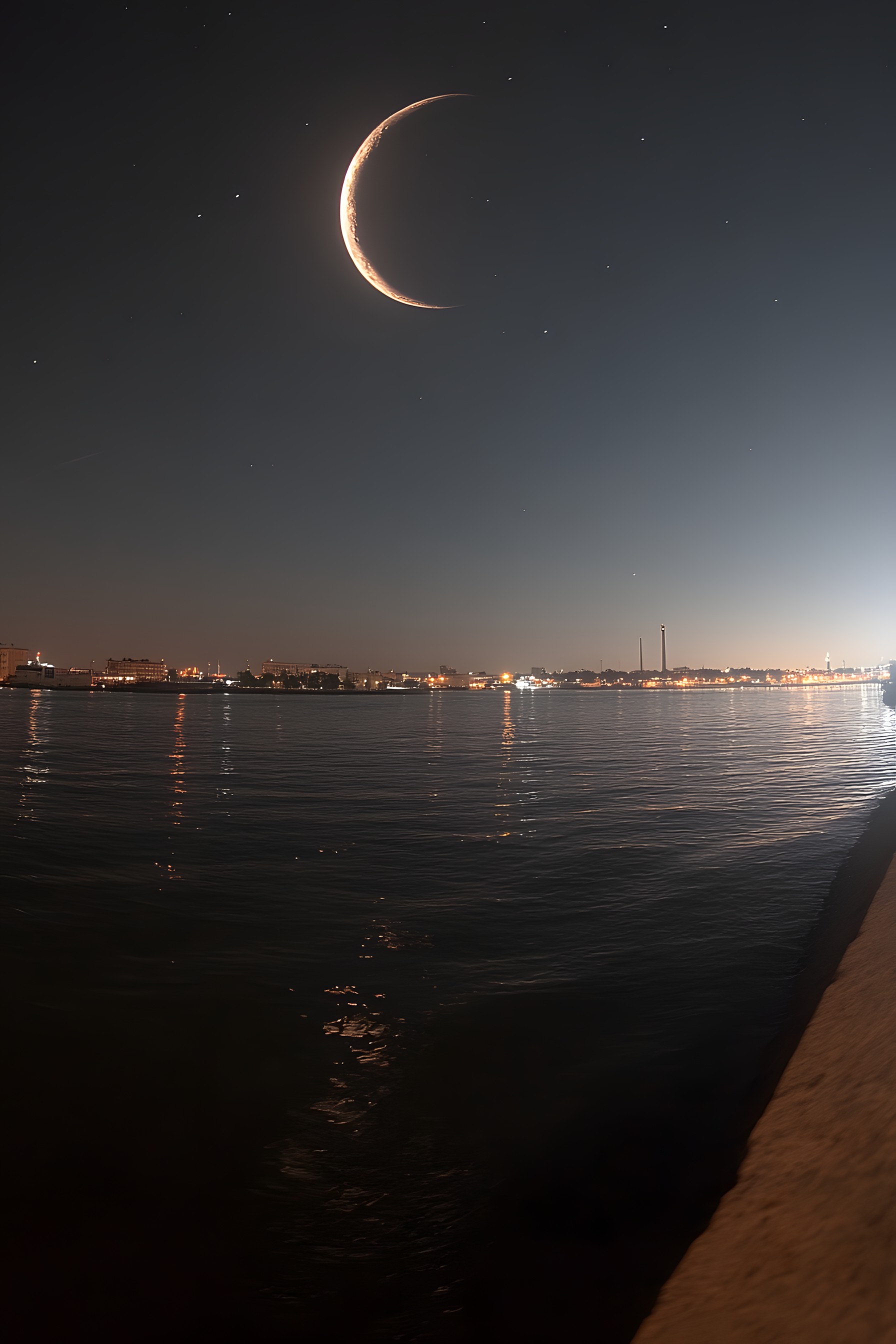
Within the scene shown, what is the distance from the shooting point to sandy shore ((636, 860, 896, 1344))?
2.31 meters

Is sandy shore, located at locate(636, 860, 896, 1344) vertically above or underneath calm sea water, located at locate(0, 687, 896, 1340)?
above

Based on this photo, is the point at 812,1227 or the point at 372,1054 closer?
the point at 812,1227

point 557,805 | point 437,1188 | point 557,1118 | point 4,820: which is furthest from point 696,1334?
point 4,820

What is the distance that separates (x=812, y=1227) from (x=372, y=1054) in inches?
132

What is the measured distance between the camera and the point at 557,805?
17.2 metres

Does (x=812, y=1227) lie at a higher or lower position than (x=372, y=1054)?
higher

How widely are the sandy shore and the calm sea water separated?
443 mm

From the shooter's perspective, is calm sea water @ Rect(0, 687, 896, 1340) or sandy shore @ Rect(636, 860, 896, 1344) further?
calm sea water @ Rect(0, 687, 896, 1340)

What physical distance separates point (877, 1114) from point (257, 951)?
237 inches

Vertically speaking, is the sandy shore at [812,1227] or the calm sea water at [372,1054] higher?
the sandy shore at [812,1227]

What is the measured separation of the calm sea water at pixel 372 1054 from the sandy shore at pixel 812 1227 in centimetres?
44

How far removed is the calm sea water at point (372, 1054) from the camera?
328cm

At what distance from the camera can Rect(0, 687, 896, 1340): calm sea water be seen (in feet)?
10.8

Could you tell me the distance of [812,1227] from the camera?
278 cm
